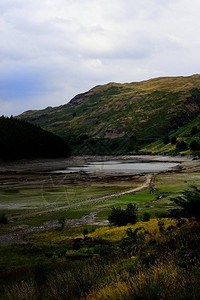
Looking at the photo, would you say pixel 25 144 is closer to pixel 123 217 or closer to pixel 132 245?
pixel 123 217

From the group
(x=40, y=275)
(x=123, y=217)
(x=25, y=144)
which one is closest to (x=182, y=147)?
(x=25, y=144)

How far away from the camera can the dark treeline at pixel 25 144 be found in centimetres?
12988

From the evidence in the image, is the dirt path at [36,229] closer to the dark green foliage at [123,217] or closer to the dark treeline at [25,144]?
the dark green foliage at [123,217]

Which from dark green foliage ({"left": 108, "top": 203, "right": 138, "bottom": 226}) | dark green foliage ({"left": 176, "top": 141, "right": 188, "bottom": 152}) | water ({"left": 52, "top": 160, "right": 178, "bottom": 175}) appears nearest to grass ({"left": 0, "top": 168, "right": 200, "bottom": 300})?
dark green foliage ({"left": 108, "top": 203, "right": 138, "bottom": 226})

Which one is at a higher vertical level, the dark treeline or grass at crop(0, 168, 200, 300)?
the dark treeline

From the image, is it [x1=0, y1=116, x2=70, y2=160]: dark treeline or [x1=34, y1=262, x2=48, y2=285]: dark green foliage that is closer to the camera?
[x1=34, y1=262, x2=48, y2=285]: dark green foliage

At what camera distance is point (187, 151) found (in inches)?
5684

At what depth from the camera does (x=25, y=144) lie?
141 metres

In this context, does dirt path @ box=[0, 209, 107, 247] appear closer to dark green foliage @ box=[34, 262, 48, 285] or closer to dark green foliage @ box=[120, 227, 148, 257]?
dark green foliage @ box=[34, 262, 48, 285]

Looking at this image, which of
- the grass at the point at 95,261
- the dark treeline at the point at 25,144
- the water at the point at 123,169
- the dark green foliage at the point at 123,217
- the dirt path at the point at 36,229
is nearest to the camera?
the grass at the point at 95,261

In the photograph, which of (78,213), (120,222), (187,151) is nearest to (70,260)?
(120,222)

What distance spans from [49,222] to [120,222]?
8.33m

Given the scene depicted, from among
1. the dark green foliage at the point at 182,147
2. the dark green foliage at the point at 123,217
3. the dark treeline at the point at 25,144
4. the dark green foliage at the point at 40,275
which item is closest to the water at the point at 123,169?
the dark treeline at the point at 25,144

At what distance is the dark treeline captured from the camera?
130m
